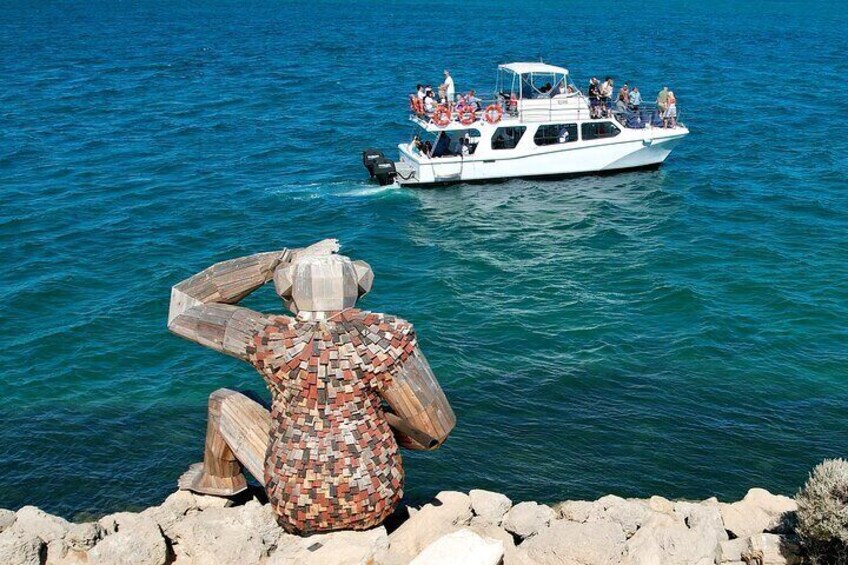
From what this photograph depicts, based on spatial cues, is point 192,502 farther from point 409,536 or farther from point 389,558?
point 389,558

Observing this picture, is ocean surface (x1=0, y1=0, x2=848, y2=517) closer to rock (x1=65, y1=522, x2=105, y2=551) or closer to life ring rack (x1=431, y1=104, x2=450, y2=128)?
life ring rack (x1=431, y1=104, x2=450, y2=128)

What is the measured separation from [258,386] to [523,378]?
15.9ft

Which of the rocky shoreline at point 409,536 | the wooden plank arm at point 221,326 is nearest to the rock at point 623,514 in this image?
the rocky shoreline at point 409,536

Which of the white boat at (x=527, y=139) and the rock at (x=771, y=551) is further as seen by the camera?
the white boat at (x=527, y=139)

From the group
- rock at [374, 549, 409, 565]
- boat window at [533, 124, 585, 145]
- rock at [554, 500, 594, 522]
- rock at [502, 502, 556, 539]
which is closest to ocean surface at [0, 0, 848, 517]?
boat window at [533, 124, 585, 145]

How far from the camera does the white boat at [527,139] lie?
3186cm

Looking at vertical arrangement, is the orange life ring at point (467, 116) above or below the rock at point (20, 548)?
below

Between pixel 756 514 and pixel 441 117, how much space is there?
22948mm

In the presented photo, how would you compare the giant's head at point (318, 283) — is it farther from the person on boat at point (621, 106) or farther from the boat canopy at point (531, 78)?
the person on boat at point (621, 106)

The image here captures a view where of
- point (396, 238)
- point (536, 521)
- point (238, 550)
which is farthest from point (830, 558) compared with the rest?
point (396, 238)

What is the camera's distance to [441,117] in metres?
31.4

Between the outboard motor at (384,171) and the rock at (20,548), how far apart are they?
24.7 m

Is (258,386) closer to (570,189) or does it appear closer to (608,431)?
(608,431)

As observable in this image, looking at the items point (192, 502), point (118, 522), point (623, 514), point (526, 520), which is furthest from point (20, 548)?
point (623, 514)
